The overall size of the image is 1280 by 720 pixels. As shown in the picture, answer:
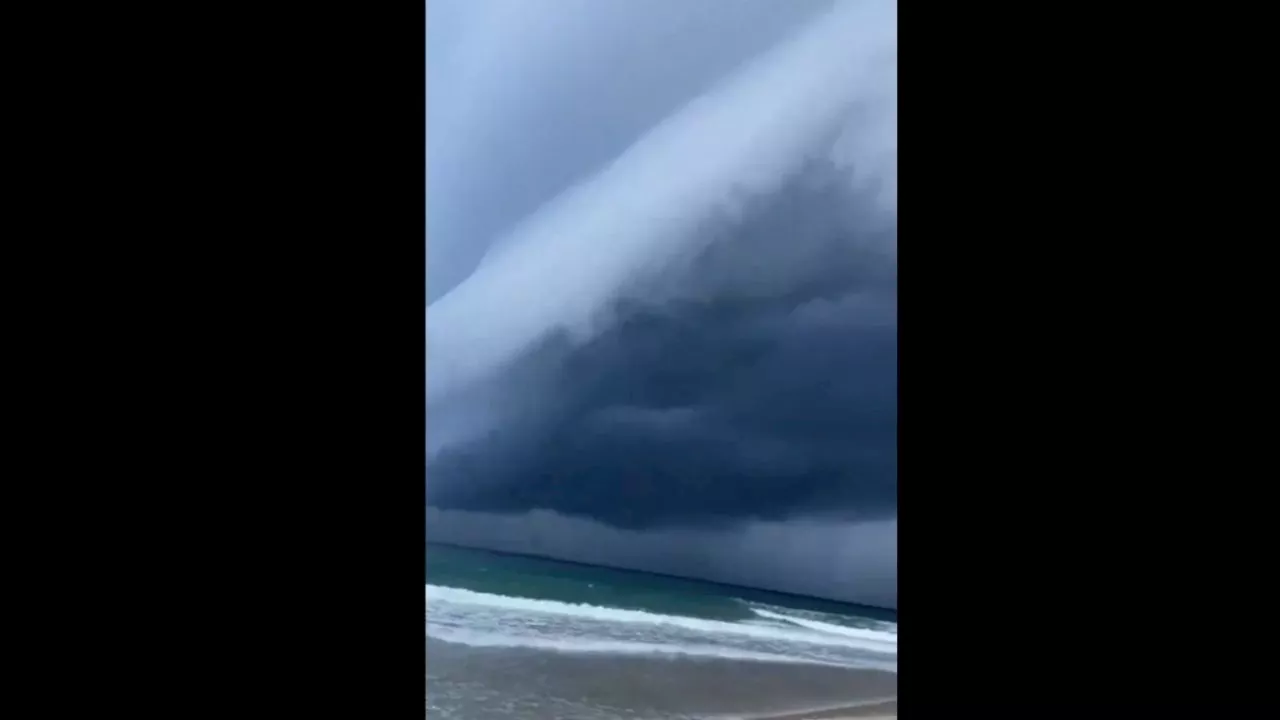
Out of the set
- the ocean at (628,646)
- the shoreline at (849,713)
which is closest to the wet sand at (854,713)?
the shoreline at (849,713)

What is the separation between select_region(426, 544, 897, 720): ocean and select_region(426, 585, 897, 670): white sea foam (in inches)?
0.5

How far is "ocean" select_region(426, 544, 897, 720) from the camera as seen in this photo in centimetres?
648

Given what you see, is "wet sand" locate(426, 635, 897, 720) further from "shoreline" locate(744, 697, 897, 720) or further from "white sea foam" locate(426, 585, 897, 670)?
"white sea foam" locate(426, 585, 897, 670)

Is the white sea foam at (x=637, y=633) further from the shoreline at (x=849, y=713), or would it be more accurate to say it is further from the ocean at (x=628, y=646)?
the shoreline at (x=849, y=713)

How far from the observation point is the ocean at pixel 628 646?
6477mm

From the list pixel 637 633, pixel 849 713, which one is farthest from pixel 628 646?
pixel 849 713

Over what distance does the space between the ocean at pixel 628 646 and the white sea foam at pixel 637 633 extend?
14 millimetres

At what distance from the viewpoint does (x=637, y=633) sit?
817 centimetres

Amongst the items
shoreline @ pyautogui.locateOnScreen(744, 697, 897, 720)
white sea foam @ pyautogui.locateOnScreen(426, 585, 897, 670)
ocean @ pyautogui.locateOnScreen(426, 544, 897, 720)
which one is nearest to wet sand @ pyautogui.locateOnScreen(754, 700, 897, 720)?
shoreline @ pyautogui.locateOnScreen(744, 697, 897, 720)
